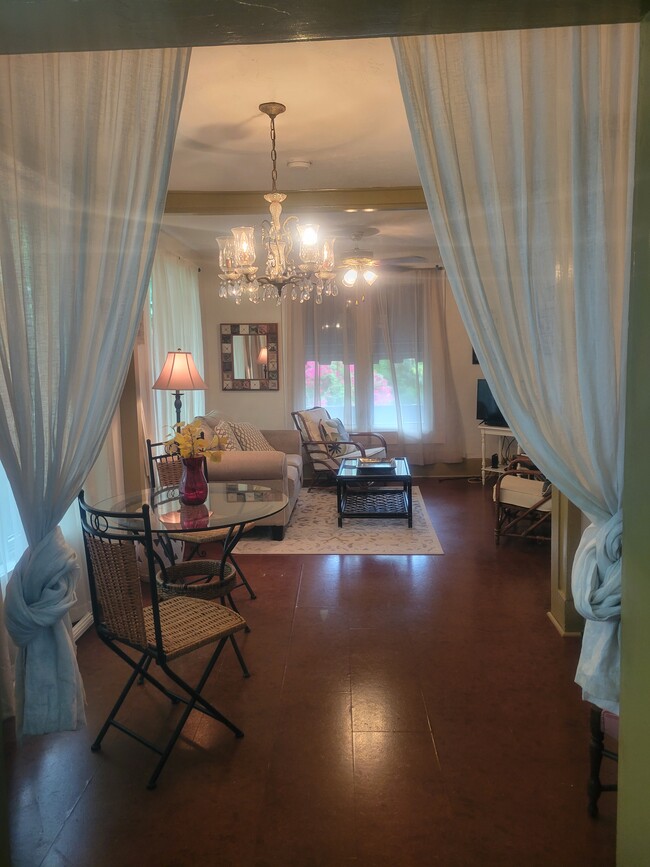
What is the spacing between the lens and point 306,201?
14.1 ft

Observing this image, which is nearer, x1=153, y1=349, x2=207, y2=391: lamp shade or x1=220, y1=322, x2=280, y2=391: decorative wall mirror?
x1=153, y1=349, x2=207, y2=391: lamp shade

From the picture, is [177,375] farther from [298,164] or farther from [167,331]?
[298,164]

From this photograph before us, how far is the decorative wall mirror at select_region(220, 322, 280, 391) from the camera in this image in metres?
7.20

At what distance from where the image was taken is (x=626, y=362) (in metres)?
1.58

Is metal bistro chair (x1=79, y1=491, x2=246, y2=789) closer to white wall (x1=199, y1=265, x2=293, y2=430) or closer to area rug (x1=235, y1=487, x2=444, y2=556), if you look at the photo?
area rug (x1=235, y1=487, x2=444, y2=556)

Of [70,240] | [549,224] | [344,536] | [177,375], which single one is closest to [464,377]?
[344,536]

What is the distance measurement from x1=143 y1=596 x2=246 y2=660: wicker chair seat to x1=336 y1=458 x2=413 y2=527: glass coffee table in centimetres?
287

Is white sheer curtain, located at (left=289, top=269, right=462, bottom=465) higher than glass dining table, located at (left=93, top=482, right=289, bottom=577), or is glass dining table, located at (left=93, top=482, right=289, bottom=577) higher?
white sheer curtain, located at (left=289, top=269, right=462, bottom=465)

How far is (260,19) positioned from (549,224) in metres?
0.91

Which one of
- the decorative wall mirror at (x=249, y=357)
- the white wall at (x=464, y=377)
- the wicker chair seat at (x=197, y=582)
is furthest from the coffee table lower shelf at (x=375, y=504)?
the wicker chair seat at (x=197, y=582)

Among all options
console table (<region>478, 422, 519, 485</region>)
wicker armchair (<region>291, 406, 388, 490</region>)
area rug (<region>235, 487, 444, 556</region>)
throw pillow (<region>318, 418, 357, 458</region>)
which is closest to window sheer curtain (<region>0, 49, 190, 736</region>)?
area rug (<region>235, 487, 444, 556</region>)

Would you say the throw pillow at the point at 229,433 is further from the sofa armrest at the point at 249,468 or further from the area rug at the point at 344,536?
the area rug at the point at 344,536

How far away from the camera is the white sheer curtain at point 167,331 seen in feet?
15.8

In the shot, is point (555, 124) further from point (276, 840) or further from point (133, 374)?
point (133, 374)
